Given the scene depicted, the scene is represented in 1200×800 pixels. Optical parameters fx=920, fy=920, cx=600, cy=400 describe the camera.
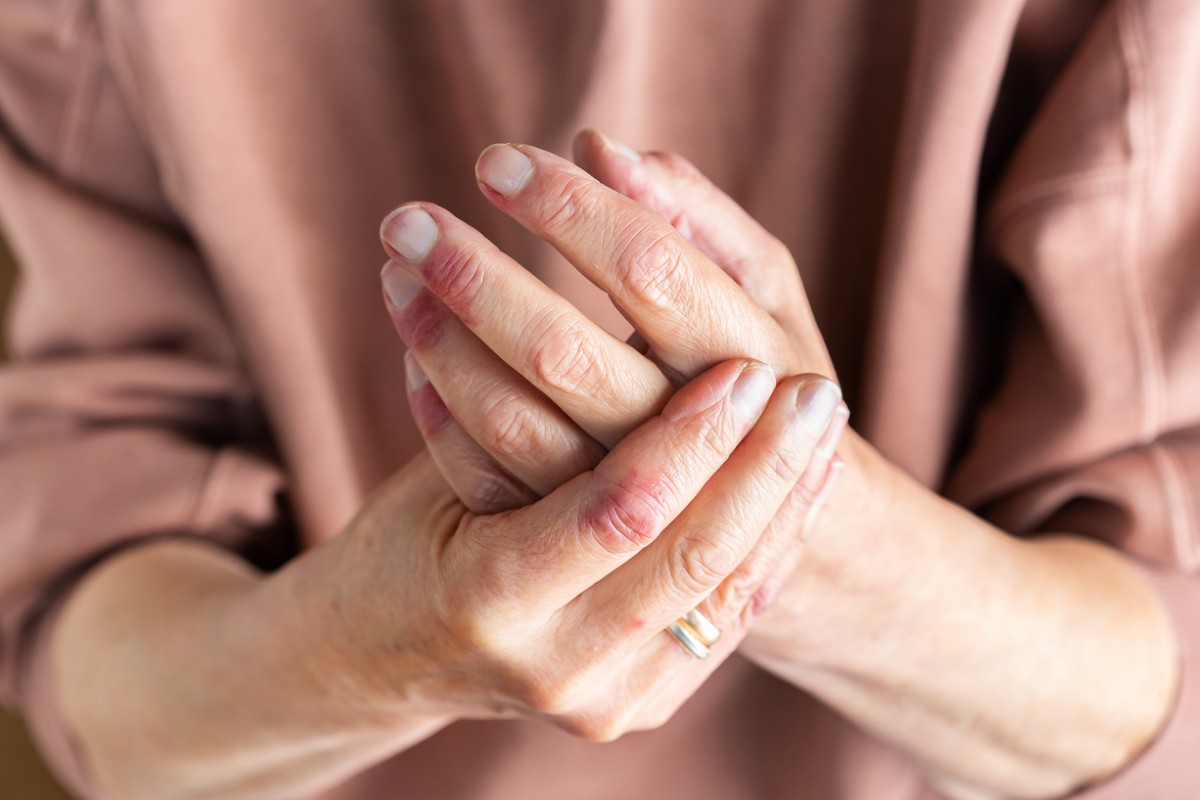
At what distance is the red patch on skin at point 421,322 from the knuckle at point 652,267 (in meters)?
0.09

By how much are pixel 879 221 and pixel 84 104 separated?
0.55 m

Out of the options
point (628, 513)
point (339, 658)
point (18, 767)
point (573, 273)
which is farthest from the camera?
point (18, 767)

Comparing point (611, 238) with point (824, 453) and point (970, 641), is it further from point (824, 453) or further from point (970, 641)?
point (970, 641)

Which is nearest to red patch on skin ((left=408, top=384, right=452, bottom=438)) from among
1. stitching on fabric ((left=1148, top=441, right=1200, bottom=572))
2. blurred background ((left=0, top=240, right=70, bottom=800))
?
stitching on fabric ((left=1148, top=441, right=1200, bottom=572))

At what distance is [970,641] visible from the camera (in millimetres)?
521

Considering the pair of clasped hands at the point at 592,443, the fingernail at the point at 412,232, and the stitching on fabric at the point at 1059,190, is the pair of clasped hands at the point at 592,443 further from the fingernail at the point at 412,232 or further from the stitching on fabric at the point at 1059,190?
the stitching on fabric at the point at 1059,190

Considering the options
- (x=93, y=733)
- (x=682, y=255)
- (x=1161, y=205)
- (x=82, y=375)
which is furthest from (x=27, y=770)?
(x=1161, y=205)

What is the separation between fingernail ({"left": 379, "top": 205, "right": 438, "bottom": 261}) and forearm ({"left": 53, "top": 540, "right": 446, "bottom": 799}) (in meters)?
0.22

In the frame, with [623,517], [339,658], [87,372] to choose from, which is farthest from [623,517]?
[87,372]

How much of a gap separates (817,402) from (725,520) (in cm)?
7

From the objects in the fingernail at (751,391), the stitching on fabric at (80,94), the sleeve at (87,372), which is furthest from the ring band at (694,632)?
the stitching on fabric at (80,94)

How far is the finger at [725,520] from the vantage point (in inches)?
15.5

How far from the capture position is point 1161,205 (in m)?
0.51

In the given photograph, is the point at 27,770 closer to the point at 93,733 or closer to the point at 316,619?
the point at 93,733
